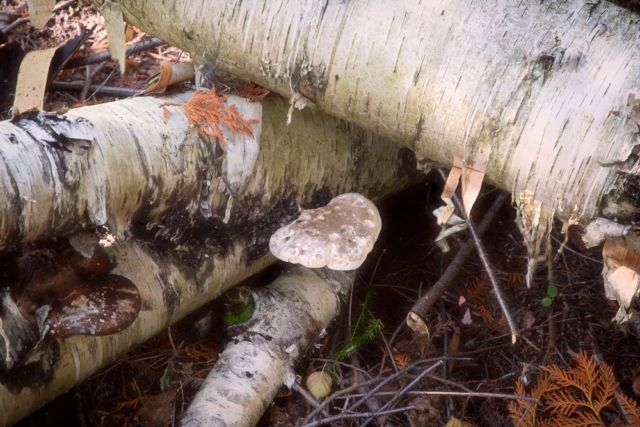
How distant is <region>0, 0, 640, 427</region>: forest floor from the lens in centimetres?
217

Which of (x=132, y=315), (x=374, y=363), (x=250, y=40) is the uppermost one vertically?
(x=250, y=40)

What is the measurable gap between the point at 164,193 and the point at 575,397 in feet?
6.78

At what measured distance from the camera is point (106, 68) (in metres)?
3.65

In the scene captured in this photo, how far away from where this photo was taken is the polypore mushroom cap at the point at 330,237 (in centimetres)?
216

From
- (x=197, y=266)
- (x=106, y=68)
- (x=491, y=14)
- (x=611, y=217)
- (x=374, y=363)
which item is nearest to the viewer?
(x=611, y=217)

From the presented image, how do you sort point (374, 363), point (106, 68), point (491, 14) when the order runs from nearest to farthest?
1. point (491, 14)
2. point (374, 363)
3. point (106, 68)

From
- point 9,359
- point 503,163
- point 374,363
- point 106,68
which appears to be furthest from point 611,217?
point 106,68

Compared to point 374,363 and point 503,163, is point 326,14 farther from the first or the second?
point 374,363

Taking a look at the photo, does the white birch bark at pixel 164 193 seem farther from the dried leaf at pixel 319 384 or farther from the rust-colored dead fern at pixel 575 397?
the rust-colored dead fern at pixel 575 397

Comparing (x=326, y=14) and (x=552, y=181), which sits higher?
(x=326, y=14)

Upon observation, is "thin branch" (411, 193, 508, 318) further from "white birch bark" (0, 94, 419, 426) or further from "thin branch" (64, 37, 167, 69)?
"thin branch" (64, 37, 167, 69)

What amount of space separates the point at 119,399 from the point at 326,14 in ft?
6.82

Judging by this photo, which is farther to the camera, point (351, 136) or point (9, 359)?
point (351, 136)

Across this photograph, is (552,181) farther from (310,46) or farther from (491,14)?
(310,46)
